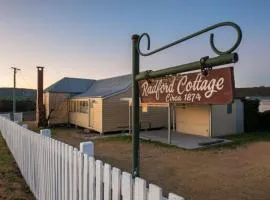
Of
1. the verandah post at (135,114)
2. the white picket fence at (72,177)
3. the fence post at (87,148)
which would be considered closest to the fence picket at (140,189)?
the white picket fence at (72,177)

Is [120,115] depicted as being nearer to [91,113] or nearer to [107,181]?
[91,113]

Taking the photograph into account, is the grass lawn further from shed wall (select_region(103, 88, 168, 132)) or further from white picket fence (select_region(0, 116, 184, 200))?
shed wall (select_region(103, 88, 168, 132))

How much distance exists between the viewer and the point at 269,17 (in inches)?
531

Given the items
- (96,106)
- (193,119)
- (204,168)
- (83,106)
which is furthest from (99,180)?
(83,106)

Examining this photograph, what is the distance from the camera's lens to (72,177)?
400 centimetres

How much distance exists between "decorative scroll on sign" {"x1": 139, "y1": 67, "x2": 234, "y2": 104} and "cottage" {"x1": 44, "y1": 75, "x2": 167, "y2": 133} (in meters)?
17.3

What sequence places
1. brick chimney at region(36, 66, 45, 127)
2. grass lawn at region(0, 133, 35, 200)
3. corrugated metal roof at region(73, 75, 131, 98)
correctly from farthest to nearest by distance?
brick chimney at region(36, 66, 45, 127)
corrugated metal roof at region(73, 75, 131, 98)
grass lawn at region(0, 133, 35, 200)

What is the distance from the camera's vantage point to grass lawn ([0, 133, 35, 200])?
6230 millimetres

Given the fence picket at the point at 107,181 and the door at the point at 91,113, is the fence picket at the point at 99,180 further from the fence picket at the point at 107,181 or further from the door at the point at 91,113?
the door at the point at 91,113

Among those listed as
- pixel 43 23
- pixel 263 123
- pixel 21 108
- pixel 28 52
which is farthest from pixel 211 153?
pixel 21 108

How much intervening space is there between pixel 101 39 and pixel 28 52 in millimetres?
6485

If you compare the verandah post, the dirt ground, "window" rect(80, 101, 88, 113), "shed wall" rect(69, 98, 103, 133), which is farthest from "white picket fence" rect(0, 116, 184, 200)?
"window" rect(80, 101, 88, 113)

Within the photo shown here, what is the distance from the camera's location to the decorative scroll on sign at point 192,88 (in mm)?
2258

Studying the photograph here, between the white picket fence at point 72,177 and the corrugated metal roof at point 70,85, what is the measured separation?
21.0 metres
